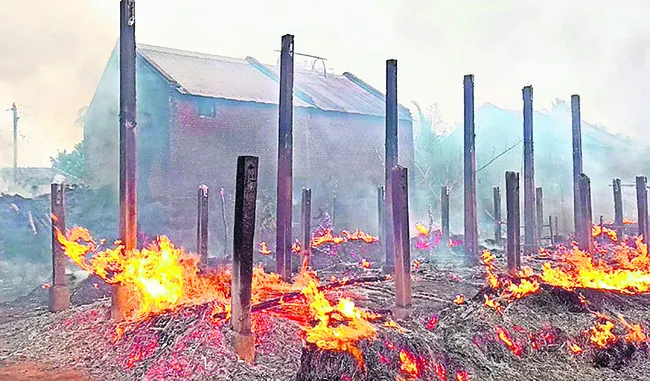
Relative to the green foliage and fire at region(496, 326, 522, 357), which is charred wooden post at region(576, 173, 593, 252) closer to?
fire at region(496, 326, 522, 357)

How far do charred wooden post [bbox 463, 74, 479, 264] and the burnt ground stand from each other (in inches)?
209

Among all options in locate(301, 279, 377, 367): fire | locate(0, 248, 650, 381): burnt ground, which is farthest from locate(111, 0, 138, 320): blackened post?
locate(301, 279, 377, 367): fire

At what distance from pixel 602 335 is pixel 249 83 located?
2216cm

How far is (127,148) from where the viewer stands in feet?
29.4

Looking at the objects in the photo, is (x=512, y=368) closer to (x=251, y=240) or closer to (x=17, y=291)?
(x=251, y=240)

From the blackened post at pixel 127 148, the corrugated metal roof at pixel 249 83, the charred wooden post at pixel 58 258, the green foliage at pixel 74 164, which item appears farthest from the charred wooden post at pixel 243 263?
the green foliage at pixel 74 164

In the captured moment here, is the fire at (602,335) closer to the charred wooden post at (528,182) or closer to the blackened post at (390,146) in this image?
the blackened post at (390,146)

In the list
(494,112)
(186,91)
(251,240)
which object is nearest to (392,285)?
(251,240)

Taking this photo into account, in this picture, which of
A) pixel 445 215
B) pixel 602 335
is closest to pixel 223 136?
pixel 445 215

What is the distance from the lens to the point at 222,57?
29.9m

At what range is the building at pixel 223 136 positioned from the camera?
23.6 meters

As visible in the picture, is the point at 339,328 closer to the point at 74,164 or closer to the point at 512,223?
the point at 512,223

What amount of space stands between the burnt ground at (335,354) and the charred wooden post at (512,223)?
7.17ft

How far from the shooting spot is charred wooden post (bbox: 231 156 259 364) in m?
6.63
